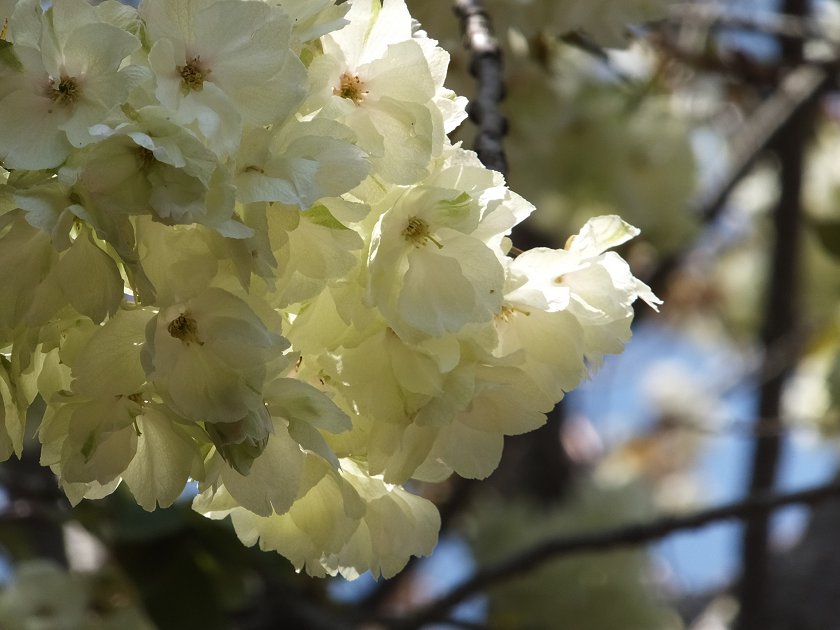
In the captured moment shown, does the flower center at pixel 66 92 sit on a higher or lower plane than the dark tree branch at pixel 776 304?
higher

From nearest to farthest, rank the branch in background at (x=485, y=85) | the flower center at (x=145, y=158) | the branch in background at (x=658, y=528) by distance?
1. the flower center at (x=145, y=158)
2. the branch in background at (x=485, y=85)
3. the branch in background at (x=658, y=528)

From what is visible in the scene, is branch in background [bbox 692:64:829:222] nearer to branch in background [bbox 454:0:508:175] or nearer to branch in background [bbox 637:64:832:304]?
branch in background [bbox 637:64:832:304]

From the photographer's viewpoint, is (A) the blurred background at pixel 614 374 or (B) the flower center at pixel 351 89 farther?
(A) the blurred background at pixel 614 374

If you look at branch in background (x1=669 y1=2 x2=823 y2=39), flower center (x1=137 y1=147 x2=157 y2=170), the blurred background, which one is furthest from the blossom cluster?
branch in background (x1=669 y1=2 x2=823 y2=39)

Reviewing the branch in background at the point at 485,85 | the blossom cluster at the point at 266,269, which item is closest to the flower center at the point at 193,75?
the blossom cluster at the point at 266,269

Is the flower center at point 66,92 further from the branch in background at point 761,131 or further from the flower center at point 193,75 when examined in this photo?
the branch in background at point 761,131

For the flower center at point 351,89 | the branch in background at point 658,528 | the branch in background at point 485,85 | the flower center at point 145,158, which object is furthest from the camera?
the branch in background at point 658,528

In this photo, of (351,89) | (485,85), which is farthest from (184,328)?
(485,85)

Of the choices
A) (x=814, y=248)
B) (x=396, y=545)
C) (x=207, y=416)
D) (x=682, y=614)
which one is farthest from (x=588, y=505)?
(x=207, y=416)
